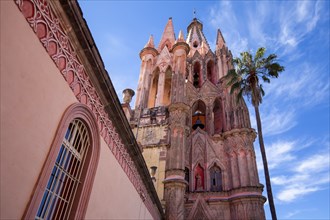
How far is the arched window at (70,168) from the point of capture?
18.0 feet

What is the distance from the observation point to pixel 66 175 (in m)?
6.35

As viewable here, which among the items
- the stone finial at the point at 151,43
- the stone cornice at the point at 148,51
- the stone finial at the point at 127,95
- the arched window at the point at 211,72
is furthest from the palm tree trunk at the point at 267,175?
the stone finial at the point at 151,43

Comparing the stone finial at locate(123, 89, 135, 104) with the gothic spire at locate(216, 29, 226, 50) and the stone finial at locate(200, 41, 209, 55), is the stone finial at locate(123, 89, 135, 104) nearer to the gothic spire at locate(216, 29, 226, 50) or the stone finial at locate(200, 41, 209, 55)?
the gothic spire at locate(216, 29, 226, 50)

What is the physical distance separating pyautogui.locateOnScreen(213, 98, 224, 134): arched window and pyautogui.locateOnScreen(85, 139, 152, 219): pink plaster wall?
15306 mm

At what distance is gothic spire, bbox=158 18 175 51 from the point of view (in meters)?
34.0

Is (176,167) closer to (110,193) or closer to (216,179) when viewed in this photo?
(216,179)

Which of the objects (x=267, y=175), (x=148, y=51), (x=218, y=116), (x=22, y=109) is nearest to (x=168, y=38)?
(x=148, y=51)

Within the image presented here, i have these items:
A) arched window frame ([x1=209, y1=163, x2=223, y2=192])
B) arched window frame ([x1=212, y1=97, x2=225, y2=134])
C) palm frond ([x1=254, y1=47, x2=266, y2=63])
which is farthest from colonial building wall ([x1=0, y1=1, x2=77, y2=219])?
arched window frame ([x1=212, y1=97, x2=225, y2=134])

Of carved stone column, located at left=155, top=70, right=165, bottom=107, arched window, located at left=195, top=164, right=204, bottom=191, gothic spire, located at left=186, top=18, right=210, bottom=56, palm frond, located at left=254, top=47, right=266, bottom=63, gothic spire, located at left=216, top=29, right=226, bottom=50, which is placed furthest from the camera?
gothic spire, located at left=186, top=18, right=210, bottom=56

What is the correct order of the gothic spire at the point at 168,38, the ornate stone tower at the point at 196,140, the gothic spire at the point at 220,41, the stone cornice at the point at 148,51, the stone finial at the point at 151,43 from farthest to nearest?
the gothic spire at the point at 168,38, the gothic spire at the point at 220,41, the stone finial at the point at 151,43, the stone cornice at the point at 148,51, the ornate stone tower at the point at 196,140

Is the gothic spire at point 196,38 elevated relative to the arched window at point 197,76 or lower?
elevated

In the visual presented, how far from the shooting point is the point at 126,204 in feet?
32.3

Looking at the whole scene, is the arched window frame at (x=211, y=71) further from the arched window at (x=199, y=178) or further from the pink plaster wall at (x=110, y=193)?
the pink plaster wall at (x=110, y=193)

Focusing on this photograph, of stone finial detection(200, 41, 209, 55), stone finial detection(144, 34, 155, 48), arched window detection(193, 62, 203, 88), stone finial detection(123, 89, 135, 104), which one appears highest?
stone finial detection(200, 41, 209, 55)
